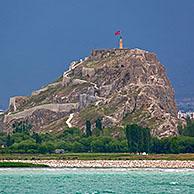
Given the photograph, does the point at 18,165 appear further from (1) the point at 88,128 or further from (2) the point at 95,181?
(1) the point at 88,128

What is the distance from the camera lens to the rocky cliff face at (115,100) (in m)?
171

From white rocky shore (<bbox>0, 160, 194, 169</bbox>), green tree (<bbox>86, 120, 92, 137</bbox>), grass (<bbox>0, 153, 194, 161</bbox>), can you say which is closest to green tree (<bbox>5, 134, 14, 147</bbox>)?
green tree (<bbox>86, 120, 92, 137</bbox>)

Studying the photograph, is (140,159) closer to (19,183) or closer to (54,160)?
(54,160)

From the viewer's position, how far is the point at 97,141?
14388 centimetres

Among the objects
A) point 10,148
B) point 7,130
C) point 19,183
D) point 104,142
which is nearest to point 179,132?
point 104,142

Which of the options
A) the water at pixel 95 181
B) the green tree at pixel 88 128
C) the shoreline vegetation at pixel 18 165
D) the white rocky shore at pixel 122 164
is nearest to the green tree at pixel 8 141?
the green tree at pixel 88 128

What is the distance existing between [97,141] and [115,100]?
34.8 metres

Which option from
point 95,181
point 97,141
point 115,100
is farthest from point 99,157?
point 115,100

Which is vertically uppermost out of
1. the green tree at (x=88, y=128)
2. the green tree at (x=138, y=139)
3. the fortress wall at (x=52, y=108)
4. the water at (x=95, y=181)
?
the fortress wall at (x=52, y=108)

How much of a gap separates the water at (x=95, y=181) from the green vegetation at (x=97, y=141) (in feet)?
87.5

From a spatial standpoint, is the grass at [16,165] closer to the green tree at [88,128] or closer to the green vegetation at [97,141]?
the green vegetation at [97,141]

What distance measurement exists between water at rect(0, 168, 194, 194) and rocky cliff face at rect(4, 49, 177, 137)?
60.5 meters

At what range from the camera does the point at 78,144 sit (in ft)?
477

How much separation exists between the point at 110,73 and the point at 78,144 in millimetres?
49220
